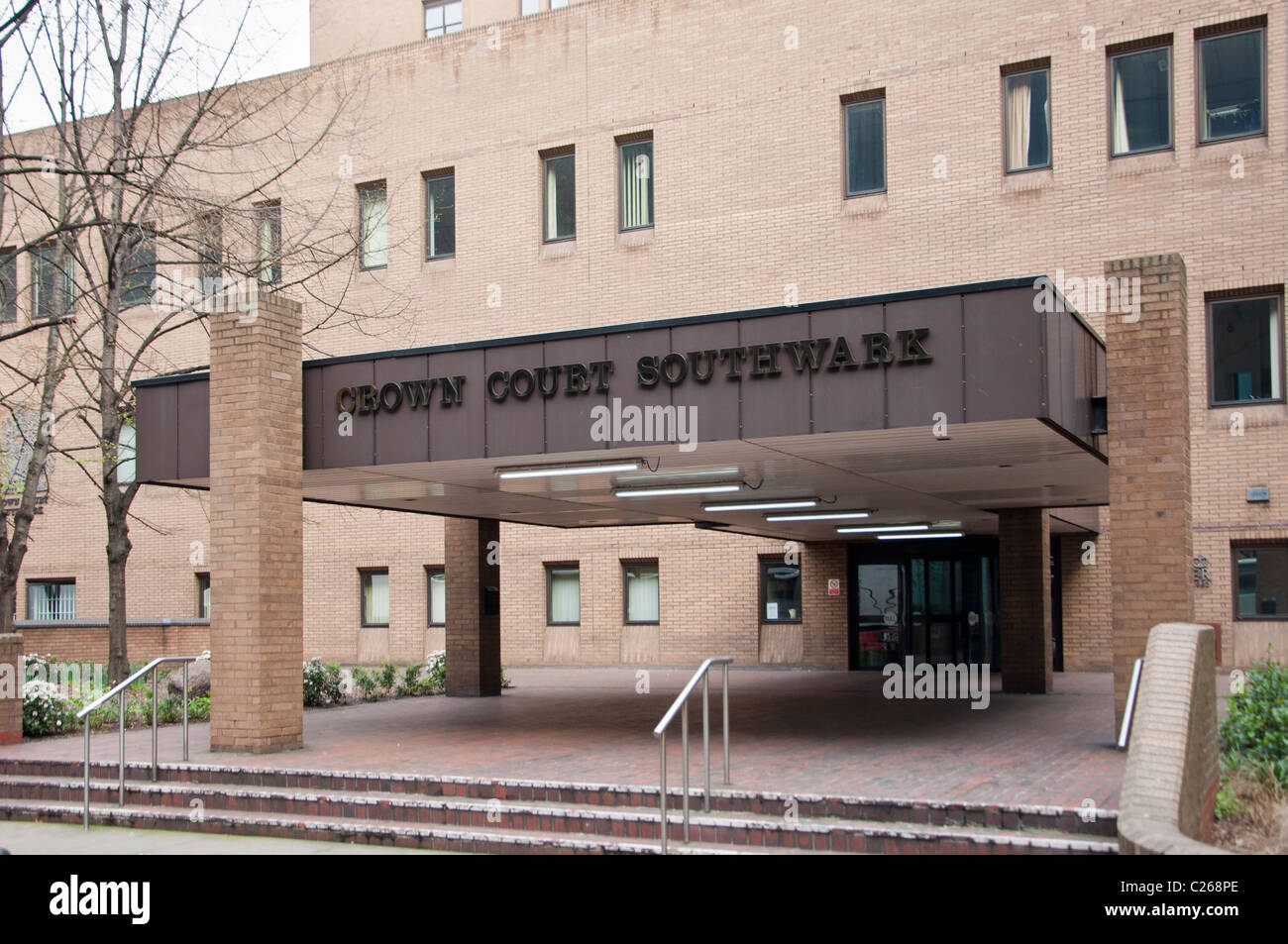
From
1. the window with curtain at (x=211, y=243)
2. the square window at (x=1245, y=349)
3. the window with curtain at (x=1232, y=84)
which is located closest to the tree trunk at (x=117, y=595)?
the window with curtain at (x=211, y=243)

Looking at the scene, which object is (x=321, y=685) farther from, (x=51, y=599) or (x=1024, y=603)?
(x=51, y=599)

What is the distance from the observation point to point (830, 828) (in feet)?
27.5

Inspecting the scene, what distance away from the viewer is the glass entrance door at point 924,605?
2380 cm

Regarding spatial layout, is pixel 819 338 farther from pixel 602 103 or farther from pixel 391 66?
pixel 391 66

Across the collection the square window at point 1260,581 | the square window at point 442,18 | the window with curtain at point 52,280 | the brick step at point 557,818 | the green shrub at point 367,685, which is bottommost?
the green shrub at point 367,685

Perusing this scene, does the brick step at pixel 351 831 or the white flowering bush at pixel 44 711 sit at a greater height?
the white flowering bush at pixel 44 711

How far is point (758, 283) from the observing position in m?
24.8

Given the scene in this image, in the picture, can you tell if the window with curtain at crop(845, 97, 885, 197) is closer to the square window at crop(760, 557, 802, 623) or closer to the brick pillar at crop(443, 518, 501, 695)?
the square window at crop(760, 557, 802, 623)

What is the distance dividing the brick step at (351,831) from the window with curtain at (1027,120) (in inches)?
689

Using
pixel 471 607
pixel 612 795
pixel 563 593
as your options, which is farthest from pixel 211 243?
pixel 563 593

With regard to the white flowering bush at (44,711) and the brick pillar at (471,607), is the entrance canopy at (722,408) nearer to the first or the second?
the white flowering bush at (44,711)

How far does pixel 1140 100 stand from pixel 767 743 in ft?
49.5

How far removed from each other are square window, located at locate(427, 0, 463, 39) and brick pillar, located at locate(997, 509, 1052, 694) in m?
19.9

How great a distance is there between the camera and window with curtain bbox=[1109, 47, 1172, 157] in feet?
70.8
